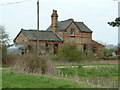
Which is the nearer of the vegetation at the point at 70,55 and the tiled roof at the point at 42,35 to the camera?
the vegetation at the point at 70,55

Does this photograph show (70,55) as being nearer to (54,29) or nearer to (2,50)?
(2,50)

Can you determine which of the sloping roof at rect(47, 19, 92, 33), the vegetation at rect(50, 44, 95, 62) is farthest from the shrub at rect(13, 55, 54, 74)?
the sloping roof at rect(47, 19, 92, 33)

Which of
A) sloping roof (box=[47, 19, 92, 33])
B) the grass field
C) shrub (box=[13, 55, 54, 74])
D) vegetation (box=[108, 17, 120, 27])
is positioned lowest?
the grass field

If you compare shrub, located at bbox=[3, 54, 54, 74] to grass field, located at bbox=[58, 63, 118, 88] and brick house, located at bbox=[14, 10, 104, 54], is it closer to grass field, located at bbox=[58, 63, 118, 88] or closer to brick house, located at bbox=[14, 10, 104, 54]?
grass field, located at bbox=[58, 63, 118, 88]

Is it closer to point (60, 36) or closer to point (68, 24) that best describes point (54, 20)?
point (68, 24)

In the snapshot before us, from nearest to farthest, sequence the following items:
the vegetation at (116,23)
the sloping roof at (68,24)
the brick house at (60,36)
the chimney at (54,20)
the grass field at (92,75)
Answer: the grass field at (92,75) < the vegetation at (116,23) < the brick house at (60,36) < the chimney at (54,20) < the sloping roof at (68,24)

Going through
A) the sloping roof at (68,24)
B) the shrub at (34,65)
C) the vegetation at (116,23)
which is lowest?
the shrub at (34,65)

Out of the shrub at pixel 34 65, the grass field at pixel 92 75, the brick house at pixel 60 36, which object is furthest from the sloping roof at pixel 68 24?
the shrub at pixel 34 65

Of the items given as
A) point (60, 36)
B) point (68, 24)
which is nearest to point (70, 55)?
point (60, 36)

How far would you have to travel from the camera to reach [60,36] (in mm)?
57094

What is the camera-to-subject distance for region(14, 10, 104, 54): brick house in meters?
54.1

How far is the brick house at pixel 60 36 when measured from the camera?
5412cm

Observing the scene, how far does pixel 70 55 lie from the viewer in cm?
4050

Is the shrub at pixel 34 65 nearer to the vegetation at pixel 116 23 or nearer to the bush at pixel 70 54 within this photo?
the vegetation at pixel 116 23
